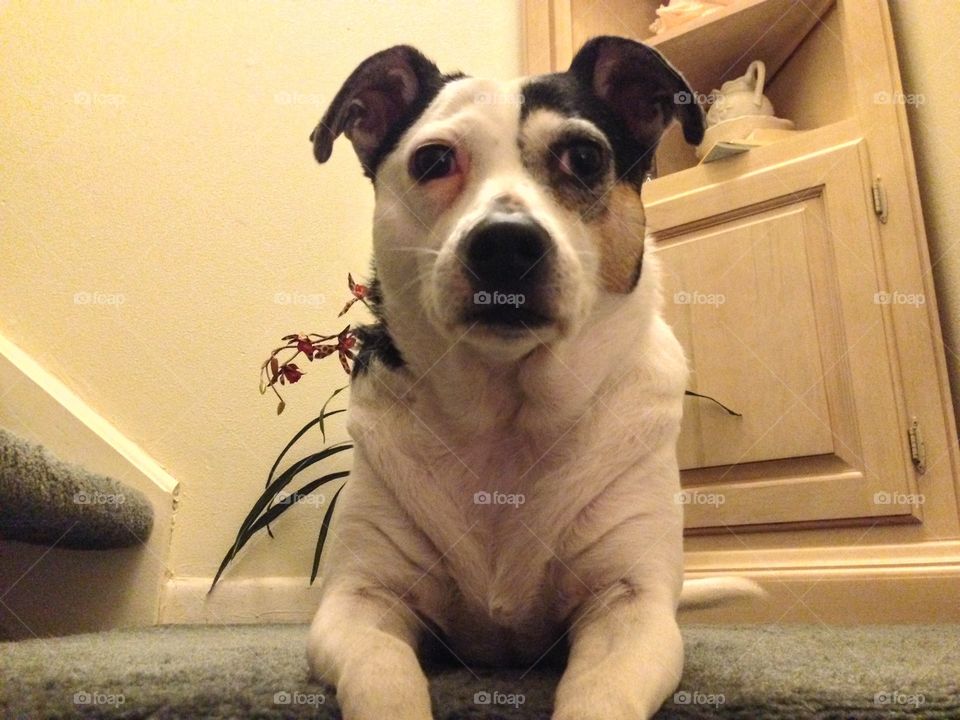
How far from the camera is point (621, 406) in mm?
1021

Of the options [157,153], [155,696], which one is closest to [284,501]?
[157,153]

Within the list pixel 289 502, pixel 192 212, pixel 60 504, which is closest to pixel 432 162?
pixel 60 504

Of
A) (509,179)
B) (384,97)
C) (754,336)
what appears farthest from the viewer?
(754,336)

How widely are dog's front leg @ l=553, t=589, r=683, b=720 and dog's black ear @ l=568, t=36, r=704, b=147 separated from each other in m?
0.71

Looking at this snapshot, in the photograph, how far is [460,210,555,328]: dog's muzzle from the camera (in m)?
0.86

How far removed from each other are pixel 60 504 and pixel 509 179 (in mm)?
974

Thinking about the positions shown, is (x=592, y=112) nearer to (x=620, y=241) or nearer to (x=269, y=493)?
(x=620, y=241)

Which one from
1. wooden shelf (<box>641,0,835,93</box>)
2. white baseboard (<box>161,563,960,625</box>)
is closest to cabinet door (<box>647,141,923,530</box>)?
white baseboard (<box>161,563,960,625</box>)

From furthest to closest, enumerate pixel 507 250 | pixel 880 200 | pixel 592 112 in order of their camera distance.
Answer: pixel 880 200 → pixel 592 112 → pixel 507 250

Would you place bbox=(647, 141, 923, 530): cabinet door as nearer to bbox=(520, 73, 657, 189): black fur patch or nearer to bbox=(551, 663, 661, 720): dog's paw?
bbox=(520, 73, 657, 189): black fur patch

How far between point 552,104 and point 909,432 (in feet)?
3.53

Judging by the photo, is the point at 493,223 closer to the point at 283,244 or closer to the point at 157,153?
the point at 283,244

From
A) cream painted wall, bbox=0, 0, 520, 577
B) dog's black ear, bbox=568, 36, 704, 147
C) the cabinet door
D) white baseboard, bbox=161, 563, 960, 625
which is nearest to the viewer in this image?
dog's black ear, bbox=568, 36, 704, 147

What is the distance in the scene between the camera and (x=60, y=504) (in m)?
1.31
